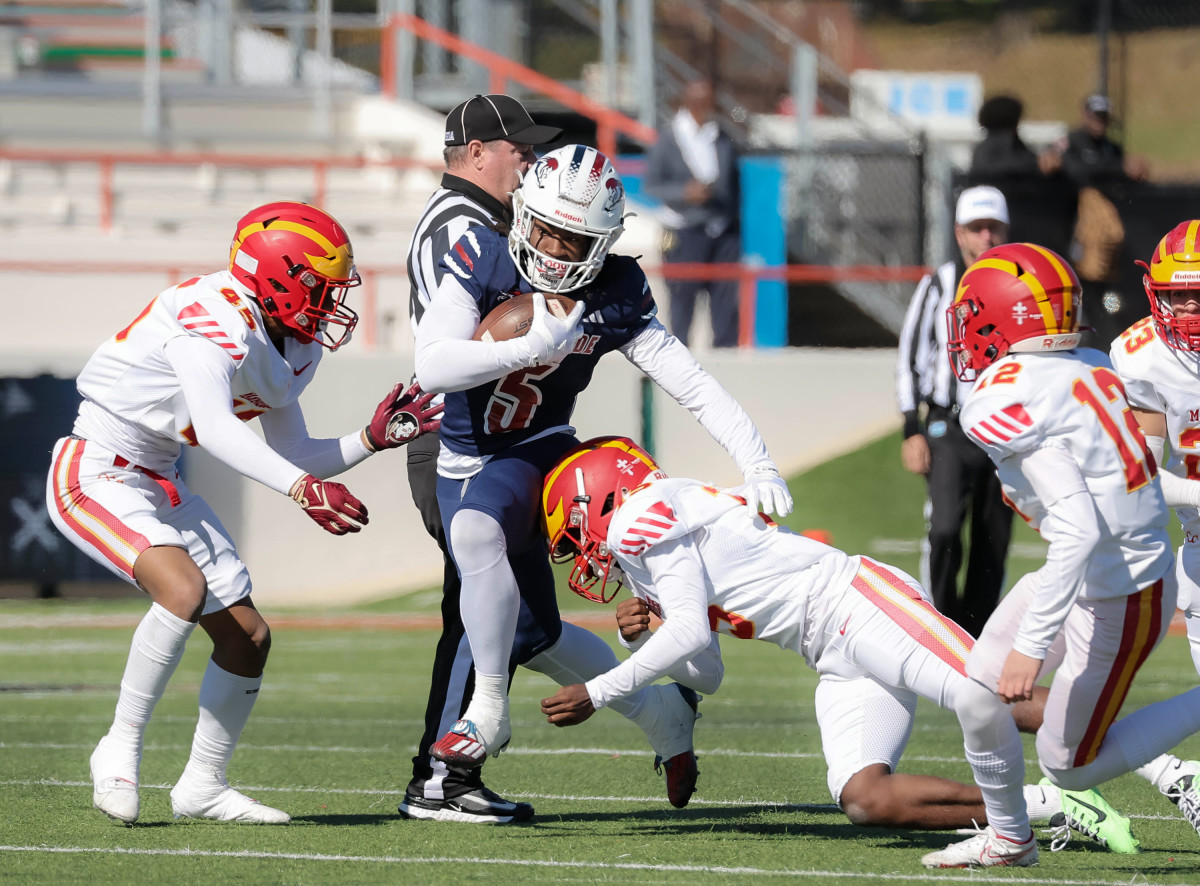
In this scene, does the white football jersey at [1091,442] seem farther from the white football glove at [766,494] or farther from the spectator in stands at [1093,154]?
the spectator in stands at [1093,154]

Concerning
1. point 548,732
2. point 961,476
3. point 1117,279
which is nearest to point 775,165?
point 1117,279

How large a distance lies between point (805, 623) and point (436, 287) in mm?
1498

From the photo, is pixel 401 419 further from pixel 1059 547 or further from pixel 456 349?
pixel 1059 547

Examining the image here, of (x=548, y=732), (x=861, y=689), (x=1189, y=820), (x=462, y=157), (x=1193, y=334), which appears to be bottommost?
(x=548, y=732)

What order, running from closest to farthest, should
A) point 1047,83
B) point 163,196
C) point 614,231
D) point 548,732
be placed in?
point 614,231 < point 548,732 < point 163,196 < point 1047,83

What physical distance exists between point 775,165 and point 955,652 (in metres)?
9.73

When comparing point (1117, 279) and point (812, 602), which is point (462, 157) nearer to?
point (812, 602)

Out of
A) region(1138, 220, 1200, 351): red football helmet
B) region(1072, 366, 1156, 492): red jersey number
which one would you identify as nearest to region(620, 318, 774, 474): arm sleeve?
region(1072, 366, 1156, 492): red jersey number

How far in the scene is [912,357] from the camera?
298 inches

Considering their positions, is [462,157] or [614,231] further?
[462,157]

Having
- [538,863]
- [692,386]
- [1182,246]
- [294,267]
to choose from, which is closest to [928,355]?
[1182,246]

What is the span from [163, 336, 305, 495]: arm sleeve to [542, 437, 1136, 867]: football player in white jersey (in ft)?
2.39

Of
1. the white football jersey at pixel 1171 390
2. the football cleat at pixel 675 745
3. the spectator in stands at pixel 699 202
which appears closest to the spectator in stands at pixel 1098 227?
the spectator in stands at pixel 699 202

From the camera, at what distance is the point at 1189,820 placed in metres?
4.49
